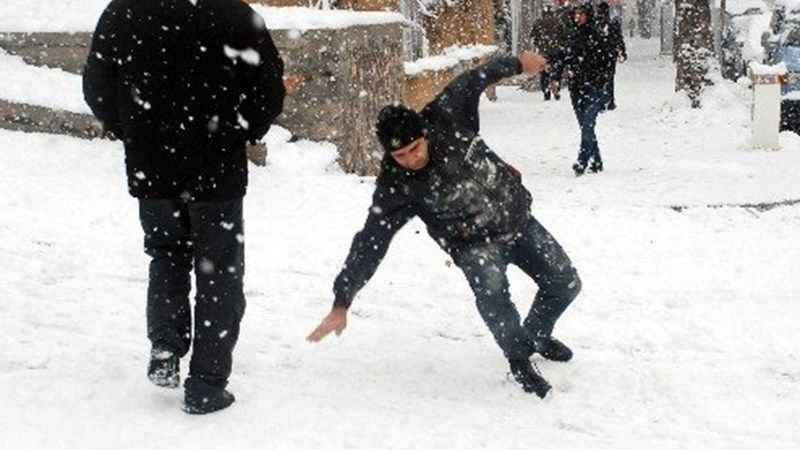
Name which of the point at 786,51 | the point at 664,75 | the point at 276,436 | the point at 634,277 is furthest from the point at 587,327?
the point at 664,75

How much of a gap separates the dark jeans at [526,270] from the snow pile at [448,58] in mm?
10184

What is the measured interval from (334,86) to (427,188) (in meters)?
4.99

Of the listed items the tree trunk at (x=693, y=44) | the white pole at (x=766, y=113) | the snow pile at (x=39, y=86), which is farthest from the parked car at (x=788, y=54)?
the snow pile at (x=39, y=86)

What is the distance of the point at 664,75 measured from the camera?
26672 mm

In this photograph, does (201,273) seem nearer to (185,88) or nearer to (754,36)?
(185,88)

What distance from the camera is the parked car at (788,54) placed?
1347 cm

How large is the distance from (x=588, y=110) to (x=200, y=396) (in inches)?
309

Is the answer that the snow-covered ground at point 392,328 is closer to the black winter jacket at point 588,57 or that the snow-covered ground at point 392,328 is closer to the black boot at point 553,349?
the black boot at point 553,349

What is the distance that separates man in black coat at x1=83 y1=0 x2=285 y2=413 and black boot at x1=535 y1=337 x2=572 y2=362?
1594 mm

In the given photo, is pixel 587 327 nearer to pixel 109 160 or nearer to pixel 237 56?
pixel 237 56

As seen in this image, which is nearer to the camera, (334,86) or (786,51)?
(334,86)

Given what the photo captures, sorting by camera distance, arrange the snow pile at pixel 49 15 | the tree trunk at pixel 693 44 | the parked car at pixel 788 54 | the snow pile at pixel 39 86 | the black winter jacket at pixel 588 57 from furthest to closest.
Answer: the tree trunk at pixel 693 44
the parked car at pixel 788 54
the black winter jacket at pixel 588 57
the snow pile at pixel 49 15
the snow pile at pixel 39 86

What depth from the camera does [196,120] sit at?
3.46 m

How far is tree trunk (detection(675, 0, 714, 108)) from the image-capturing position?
16.2 m
